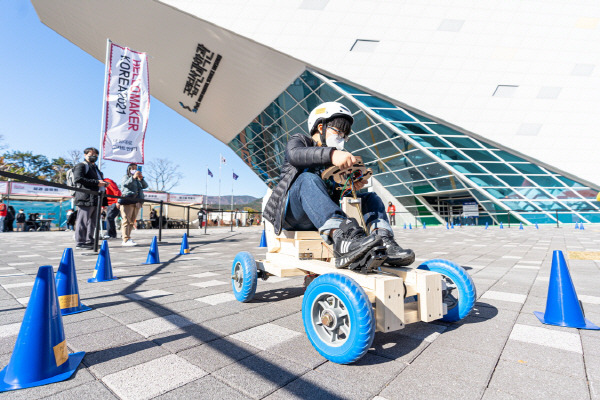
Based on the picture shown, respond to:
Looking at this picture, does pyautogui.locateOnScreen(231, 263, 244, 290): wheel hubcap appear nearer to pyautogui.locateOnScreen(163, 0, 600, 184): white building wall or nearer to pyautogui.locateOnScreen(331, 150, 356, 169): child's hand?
pyautogui.locateOnScreen(331, 150, 356, 169): child's hand

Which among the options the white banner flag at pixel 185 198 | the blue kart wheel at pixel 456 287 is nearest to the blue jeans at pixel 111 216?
the blue kart wheel at pixel 456 287

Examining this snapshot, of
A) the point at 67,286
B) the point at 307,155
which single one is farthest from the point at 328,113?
the point at 67,286

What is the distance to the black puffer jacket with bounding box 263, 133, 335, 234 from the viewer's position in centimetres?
193

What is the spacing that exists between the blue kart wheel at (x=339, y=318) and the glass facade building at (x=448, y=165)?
16.3 m

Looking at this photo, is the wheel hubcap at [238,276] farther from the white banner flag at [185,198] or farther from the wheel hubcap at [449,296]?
the white banner flag at [185,198]

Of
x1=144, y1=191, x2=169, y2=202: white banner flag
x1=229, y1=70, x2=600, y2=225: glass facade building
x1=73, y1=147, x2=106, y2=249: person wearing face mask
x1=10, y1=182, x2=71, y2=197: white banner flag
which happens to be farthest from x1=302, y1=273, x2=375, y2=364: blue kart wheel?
x1=10, y1=182, x2=71, y2=197: white banner flag

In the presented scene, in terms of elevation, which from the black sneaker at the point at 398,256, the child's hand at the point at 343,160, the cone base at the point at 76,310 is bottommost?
the cone base at the point at 76,310

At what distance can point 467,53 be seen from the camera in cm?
1609

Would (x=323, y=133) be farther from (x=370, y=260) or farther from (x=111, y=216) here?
(x=111, y=216)

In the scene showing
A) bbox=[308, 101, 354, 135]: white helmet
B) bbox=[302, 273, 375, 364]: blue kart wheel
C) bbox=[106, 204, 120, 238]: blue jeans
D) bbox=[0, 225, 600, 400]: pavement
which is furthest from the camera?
bbox=[106, 204, 120, 238]: blue jeans

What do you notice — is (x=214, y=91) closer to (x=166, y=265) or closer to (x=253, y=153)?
(x=253, y=153)

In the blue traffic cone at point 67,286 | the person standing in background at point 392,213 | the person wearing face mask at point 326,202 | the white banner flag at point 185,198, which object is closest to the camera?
the person wearing face mask at point 326,202

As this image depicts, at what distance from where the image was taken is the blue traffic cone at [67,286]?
2043mm

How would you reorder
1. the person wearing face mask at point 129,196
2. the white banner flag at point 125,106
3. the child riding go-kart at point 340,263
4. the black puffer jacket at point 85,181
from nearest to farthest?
the child riding go-kart at point 340,263
the black puffer jacket at point 85,181
the white banner flag at point 125,106
the person wearing face mask at point 129,196
